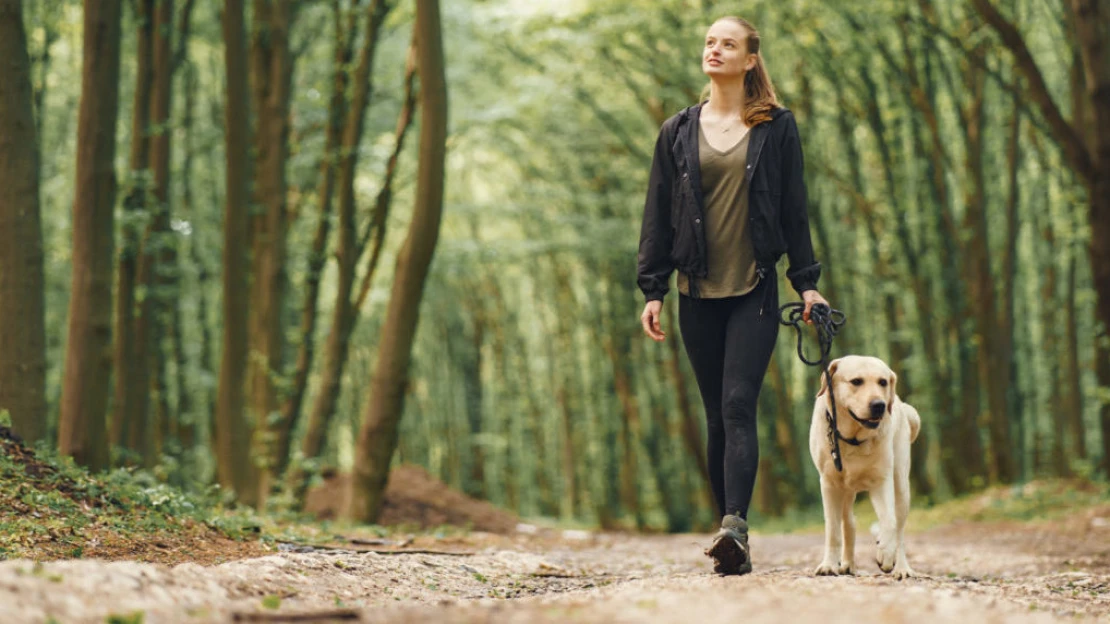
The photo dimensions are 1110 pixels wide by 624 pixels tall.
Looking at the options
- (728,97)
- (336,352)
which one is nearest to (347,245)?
(336,352)

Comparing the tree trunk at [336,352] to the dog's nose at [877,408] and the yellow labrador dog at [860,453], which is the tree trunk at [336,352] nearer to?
the yellow labrador dog at [860,453]

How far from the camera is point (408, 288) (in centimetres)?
969

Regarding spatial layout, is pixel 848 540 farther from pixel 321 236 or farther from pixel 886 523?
pixel 321 236

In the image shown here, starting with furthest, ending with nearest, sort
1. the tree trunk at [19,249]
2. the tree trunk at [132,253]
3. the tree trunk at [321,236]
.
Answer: the tree trunk at [321,236] → the tree trunk at [132,253] → the tree trunk at [19,249]

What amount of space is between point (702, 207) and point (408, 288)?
494 cm

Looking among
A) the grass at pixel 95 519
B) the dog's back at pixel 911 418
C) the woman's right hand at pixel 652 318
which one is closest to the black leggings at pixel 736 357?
the woman's right hand at pixel 652 318

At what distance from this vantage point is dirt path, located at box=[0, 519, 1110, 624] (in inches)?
122

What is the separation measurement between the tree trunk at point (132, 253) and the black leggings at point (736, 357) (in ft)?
21.4

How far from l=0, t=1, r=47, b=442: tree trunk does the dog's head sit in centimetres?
457

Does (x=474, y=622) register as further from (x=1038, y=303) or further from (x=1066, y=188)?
(x=1038, y=303)

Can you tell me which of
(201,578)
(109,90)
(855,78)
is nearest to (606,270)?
(855,78)

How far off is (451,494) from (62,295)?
8.60 metres

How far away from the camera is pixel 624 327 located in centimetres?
2203

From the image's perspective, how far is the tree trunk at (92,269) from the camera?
23.8 feet
